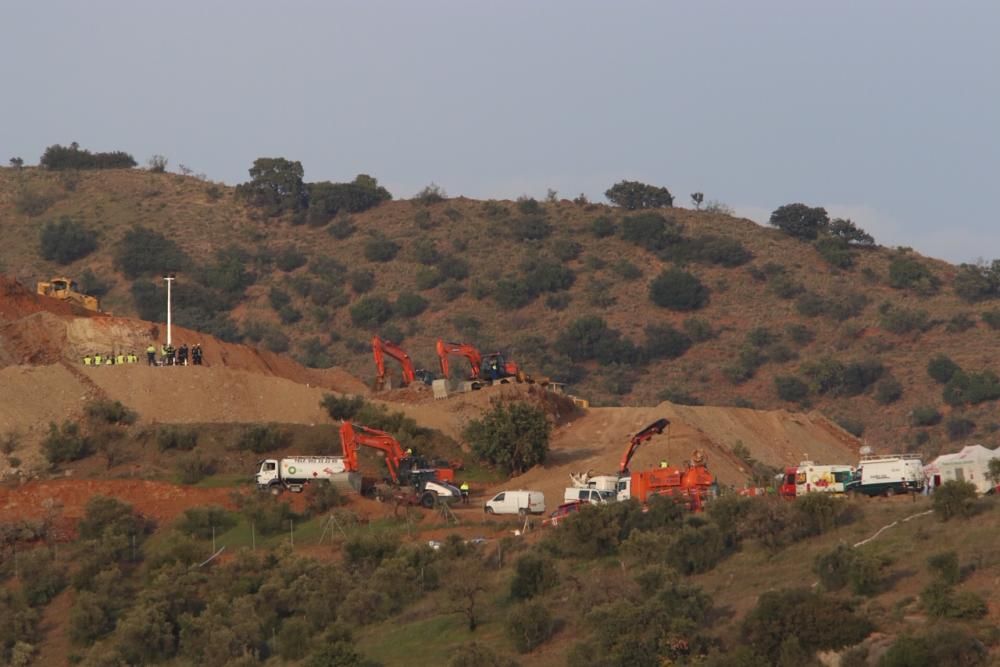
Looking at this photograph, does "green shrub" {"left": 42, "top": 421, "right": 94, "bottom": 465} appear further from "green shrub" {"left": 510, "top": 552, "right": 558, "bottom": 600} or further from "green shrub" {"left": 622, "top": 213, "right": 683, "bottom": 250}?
"green shrub" {"left": 622, "top": 213, "right": 683, "bottom": 250}

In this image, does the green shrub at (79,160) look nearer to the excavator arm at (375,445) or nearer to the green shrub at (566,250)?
the green shrub at (566,250)

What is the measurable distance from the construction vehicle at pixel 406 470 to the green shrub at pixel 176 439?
618cm

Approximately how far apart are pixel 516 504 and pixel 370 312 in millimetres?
65728

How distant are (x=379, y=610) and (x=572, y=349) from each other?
229ft

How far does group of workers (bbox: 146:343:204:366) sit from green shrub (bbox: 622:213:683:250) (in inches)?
2321

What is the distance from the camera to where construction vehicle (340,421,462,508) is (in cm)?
6412

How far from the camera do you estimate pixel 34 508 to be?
2552 inches

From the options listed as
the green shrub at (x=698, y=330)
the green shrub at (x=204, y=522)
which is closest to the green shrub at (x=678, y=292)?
the green shrub at (x=698, y=330)

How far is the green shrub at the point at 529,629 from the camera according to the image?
4612 centimetres

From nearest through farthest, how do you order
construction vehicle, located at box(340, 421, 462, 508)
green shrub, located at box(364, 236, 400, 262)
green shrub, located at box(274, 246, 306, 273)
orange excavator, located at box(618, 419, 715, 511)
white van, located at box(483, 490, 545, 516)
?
1. orange excavator, located at box(618, 419, 715, 511)
2. white van, located at box(483, 490, 545, 516)
3. construction vehicle, located at box(340, 421, 462, 508)
4. green shrub, located at box(274, 246, 306, 273)
5. green shrub, located at box(364, 236, 400, 262)

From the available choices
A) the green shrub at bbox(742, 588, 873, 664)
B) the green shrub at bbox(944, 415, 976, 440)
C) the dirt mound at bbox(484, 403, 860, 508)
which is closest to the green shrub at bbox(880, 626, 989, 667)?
the green shrub at bbox(742, 588, 873, 664)

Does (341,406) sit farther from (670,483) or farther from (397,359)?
→ (670,483)

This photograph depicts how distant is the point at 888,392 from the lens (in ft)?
366

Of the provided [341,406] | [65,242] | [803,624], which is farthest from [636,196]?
[803,624]
